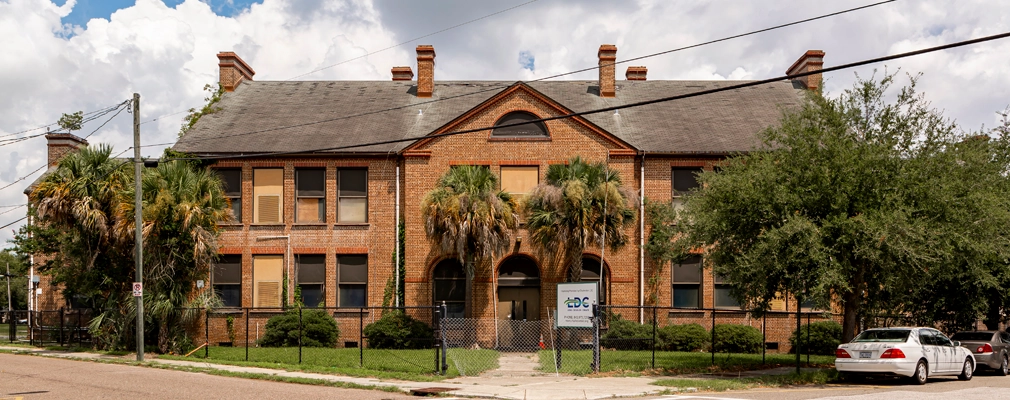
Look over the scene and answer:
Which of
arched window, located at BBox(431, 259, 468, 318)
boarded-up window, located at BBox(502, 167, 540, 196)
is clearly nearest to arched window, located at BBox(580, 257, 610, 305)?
boarded-up window, located at BBox(502, 167, 540, 196)

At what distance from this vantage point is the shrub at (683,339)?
30734 mm

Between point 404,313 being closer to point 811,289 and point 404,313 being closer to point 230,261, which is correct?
point 230,261

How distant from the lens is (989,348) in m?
23.2

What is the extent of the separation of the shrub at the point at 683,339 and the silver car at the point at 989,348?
869cm

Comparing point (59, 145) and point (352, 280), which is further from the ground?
point (59, 145)

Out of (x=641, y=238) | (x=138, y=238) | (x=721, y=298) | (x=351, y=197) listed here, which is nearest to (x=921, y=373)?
(x=721, y=298)

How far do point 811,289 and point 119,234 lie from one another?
20.9 metres

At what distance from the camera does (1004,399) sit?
623 inches

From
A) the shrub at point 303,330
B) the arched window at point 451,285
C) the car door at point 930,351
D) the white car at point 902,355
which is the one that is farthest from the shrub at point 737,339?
the shrub at point 303,330

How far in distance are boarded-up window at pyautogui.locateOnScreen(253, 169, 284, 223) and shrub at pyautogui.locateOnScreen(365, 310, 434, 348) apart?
6.12 metres

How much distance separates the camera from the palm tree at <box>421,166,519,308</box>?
2966 centimetres

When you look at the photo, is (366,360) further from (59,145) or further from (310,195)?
(59,145)

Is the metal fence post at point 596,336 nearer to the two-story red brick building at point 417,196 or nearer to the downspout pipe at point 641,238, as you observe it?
the two-story red brick building at point 417,196

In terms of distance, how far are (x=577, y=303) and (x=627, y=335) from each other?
8.89 metres
